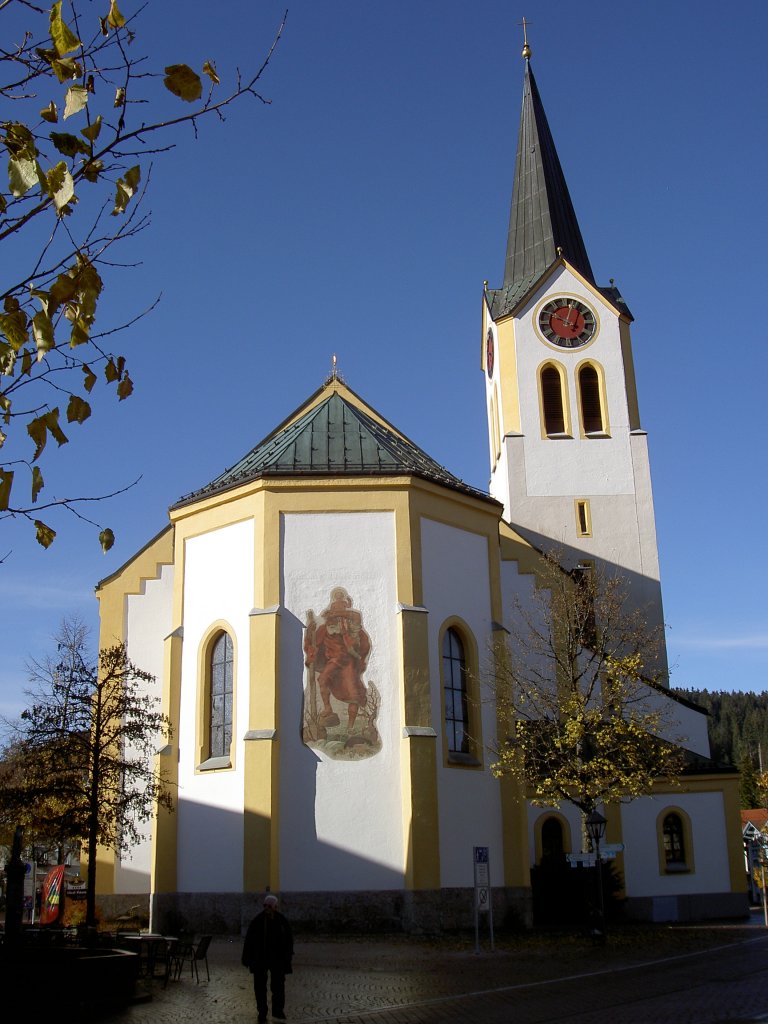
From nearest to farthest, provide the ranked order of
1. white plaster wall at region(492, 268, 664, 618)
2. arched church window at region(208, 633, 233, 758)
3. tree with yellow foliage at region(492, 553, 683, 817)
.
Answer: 1. tree with yellow foliage at region(492, 553, 683, 817)
2. arched church window at region(208, 633, 233, 758)
3. white plaster wall at region(492, 268, 664, 618)

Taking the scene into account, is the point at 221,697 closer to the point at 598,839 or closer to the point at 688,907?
the point at 598,839

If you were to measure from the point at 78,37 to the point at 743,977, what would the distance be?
1412 cm

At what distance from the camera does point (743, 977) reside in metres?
14.5

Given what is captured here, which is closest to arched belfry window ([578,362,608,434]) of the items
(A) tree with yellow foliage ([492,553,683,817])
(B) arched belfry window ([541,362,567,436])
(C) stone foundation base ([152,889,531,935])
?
(B) arched belfry window ([541,362,567,436])

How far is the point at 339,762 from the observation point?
70.0 ft

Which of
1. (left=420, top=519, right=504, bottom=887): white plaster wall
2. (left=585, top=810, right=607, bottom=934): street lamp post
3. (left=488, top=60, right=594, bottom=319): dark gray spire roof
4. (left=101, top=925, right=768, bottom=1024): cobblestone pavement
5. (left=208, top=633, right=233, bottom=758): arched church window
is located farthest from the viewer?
(left=488, top=60, right=594, bottom=319): dark gray spire roof

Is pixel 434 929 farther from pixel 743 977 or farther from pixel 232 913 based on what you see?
pixel 743 977

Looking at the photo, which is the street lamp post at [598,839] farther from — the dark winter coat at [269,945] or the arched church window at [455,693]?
the dark winter coat at [269,945]

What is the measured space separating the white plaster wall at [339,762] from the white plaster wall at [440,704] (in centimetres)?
101

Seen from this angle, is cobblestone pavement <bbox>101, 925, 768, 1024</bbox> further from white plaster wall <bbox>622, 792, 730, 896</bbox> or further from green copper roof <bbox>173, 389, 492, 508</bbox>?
green copper roof <bbox>173, 389, 492, 508</bbox>

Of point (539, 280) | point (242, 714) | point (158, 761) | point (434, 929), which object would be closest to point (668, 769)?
point (434, 929)

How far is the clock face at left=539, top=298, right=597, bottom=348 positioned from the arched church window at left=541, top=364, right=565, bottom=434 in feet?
3.70

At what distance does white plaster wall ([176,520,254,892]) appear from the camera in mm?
21516

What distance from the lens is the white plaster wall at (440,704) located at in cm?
2175
